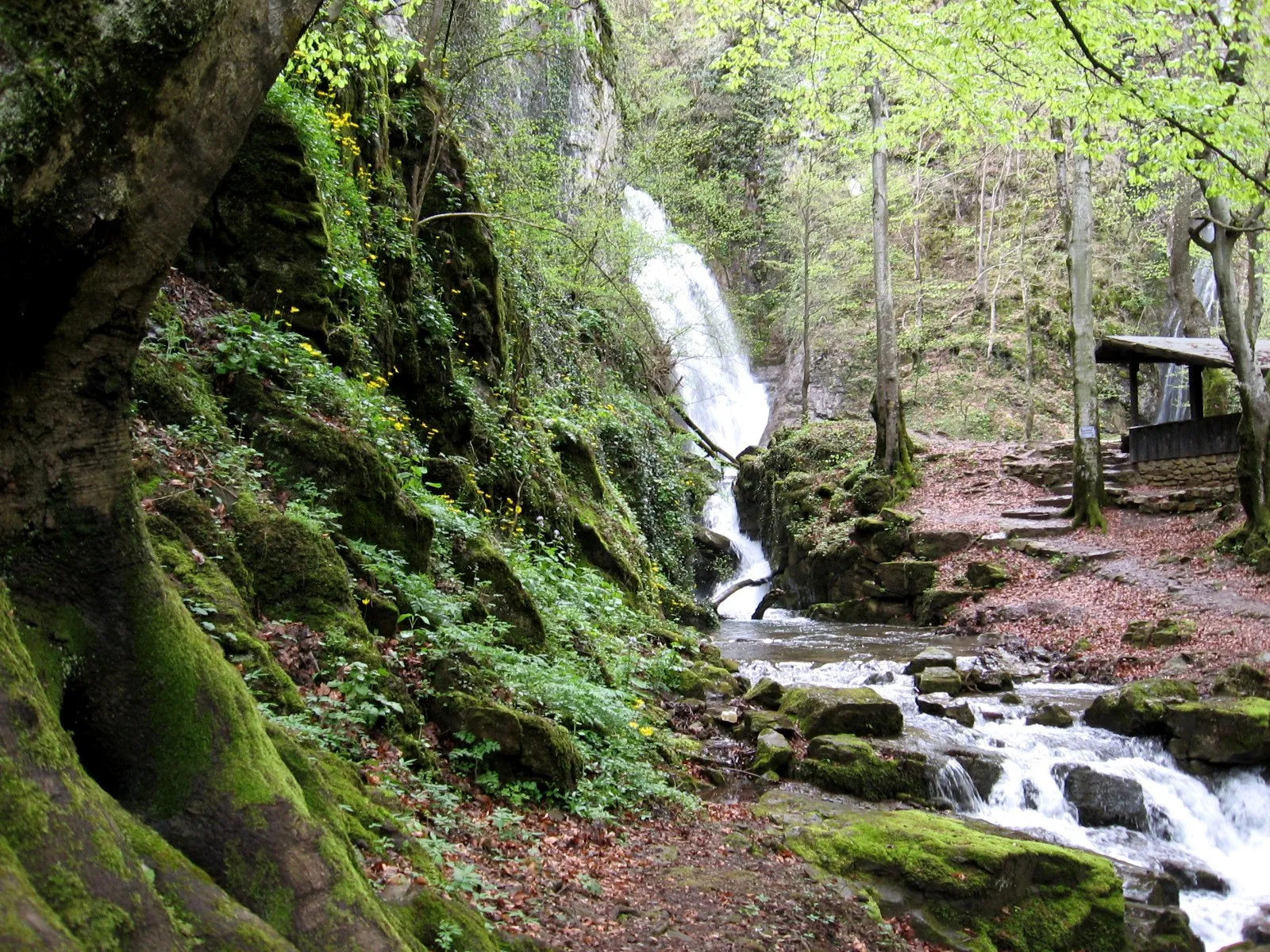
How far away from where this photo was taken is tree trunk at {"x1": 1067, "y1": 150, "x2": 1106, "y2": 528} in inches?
691

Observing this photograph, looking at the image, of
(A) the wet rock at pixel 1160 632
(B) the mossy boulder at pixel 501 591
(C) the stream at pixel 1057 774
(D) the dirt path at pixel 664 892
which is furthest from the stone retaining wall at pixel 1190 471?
(D) the dirt path at pixel 664 892

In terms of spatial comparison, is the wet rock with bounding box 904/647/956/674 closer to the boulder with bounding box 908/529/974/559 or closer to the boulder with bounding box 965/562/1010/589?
the boulder with bounding box 965/562/1010/589

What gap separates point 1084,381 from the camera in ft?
58.1

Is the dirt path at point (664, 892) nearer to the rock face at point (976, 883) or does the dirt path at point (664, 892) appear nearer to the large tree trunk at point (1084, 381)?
the rock face at point (976, 883)

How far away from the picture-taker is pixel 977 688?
11.2m

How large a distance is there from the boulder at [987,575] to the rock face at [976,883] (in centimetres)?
1049

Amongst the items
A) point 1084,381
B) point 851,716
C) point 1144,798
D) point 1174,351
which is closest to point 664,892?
point 851,716

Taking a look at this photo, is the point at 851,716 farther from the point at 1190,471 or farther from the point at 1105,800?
the point at 1190,471

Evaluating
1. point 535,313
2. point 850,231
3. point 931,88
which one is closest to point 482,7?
point 535,313

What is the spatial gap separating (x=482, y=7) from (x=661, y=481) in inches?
377

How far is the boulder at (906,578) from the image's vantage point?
57.4 ft

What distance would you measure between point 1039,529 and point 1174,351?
527cm

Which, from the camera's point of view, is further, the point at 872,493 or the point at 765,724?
the point at 872,493

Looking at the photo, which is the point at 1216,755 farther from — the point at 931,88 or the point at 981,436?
the point at 981,436
